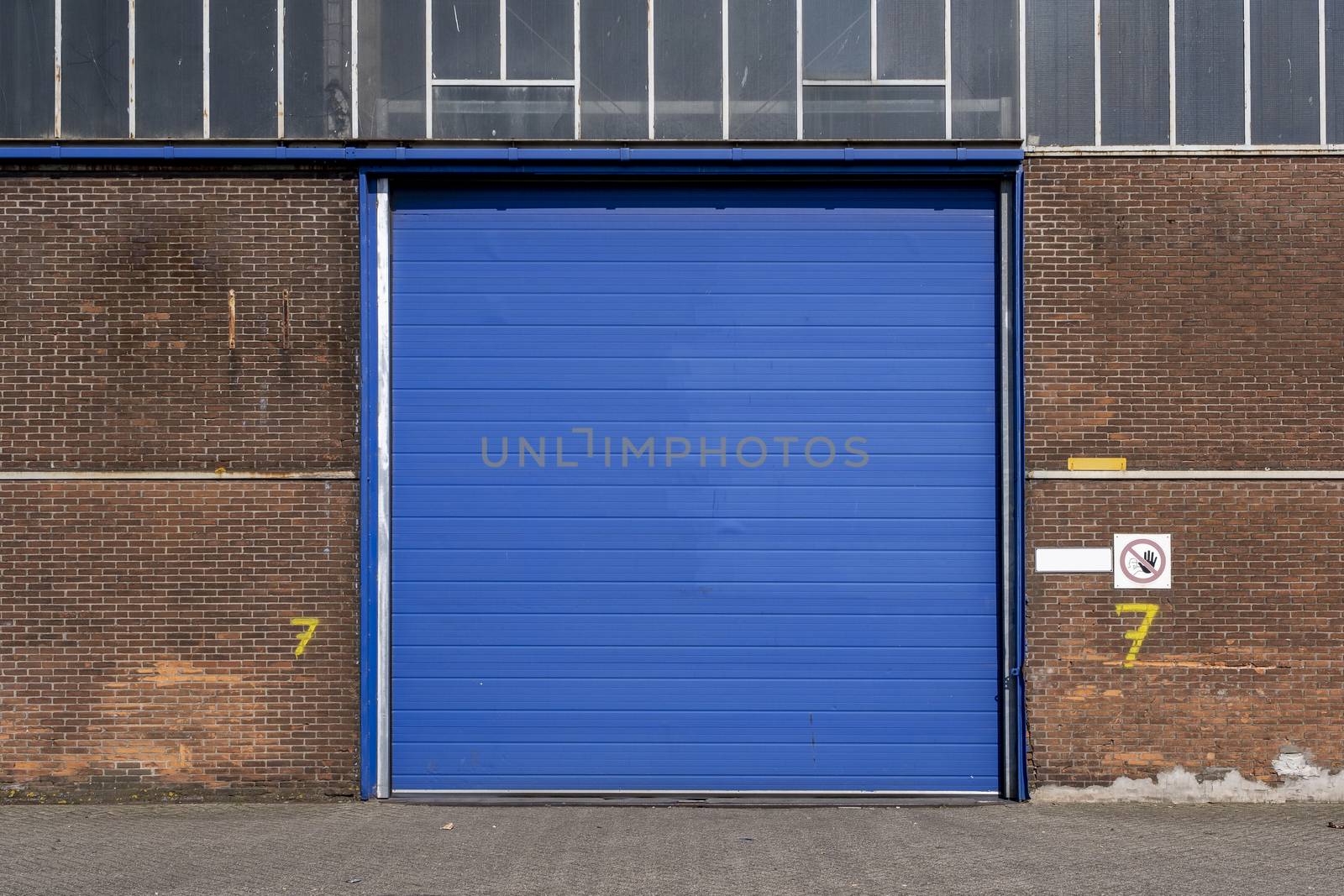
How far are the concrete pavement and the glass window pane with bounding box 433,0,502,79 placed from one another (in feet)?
21.6

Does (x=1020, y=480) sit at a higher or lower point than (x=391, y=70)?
lower

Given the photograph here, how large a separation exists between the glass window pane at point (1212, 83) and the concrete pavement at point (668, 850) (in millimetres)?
6016

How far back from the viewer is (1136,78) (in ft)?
33.2

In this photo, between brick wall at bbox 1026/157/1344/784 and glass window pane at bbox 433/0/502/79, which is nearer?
brick wall at bbox 1026/157/1344/784

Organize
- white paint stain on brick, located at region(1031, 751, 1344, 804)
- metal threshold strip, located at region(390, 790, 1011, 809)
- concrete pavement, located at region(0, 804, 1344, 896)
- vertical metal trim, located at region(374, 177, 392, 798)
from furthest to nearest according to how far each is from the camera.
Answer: vertical metal trim, located at region(374, 177, 392, 798)
metal threshold strip, located at region(390, 790, 1011, 809)
white paint stain on brick, located at region(1031, 751, 1344, 804)
concrete pavement, located at region(0, 804, 1344, 896)

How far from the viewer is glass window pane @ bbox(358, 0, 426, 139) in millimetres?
10102

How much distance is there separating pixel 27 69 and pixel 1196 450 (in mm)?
11007

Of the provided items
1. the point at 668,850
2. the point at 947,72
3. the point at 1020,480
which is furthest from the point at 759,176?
the point at 668,850

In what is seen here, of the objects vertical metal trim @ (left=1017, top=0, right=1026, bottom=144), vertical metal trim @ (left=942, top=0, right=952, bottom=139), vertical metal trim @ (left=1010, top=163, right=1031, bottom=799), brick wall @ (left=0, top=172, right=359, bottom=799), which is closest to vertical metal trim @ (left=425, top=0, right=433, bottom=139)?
brick wall @ (left=0, top=172, right=359, bottom=799)

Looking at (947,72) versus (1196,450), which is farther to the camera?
(947,72)

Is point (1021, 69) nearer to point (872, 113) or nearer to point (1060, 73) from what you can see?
point (1060, 73)

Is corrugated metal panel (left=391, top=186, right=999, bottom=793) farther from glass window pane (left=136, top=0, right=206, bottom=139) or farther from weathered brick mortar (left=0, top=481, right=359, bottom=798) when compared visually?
glass window pane (left=136, top=0, right=206, bottom=139)

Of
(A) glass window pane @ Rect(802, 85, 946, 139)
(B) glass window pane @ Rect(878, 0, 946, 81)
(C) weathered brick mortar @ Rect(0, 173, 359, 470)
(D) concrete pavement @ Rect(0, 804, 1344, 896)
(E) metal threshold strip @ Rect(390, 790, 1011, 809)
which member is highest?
(B) glass window pane @ Rect(878, 0, 946, 81)

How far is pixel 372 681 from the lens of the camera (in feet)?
33.1
